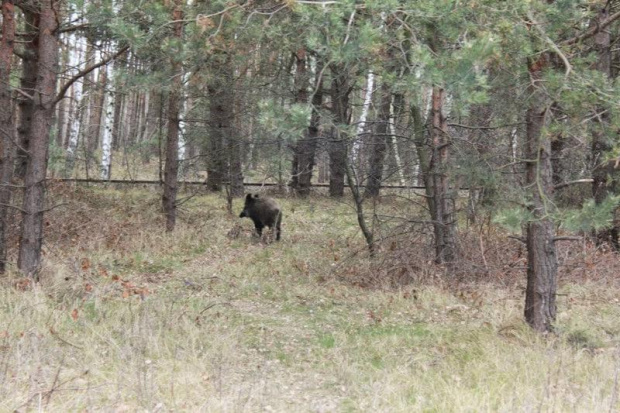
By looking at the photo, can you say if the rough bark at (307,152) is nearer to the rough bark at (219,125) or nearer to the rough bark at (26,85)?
the rough bark at (219,125)

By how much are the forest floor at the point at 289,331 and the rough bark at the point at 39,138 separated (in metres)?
0.54

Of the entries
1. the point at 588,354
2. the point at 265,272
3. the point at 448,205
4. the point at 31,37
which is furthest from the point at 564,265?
the point at 31,37

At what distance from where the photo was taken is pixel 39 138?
838 cm

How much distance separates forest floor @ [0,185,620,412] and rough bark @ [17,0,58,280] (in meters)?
0.54

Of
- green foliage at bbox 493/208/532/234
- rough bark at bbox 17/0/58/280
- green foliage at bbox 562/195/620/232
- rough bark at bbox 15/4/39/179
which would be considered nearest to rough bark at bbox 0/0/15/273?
rough bark at bbox 17/0/58/280

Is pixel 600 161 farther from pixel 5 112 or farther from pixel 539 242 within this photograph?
pixel 5 112

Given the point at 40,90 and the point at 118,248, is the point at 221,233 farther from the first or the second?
the point at 40,90

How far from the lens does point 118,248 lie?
12.0 metres

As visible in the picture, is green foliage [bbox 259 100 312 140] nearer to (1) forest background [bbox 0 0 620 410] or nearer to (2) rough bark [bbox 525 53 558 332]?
(1) forest background [bbox 0 0 620 410]

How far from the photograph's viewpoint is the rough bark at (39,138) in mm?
8266

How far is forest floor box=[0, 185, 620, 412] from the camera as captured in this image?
523 cm

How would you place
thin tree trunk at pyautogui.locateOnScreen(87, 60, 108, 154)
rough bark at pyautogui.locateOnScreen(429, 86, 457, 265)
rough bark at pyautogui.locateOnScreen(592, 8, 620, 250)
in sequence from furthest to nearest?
thin tree trunk at pyautogui.locateOnScreen(87, 60, 108, 154) → rough bark at pyautogui.locateOnScreen(592, 8, 620, 250) → rough bark at pyautogui.locateOnScreen(429, 86, 457, 265)

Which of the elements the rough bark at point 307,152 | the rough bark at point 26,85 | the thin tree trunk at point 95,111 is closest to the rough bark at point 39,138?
the thin tree trunk at point 95,111

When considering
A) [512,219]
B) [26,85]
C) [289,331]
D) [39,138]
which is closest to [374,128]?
[289,331]
